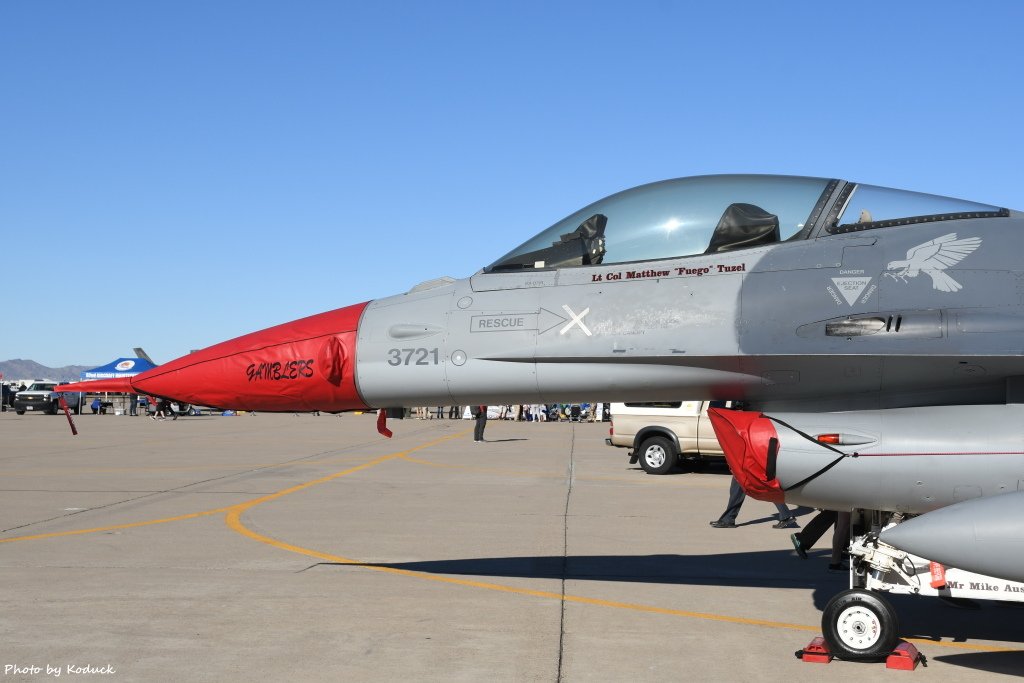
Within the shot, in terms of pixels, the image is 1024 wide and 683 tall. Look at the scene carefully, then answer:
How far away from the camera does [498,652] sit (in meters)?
6.55

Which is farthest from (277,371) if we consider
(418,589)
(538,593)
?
(538,593)

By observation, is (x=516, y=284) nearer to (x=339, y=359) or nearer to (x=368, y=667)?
(x=339, y=359)

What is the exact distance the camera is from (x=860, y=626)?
6.52 metres

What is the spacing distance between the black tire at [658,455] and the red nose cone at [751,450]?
1320cm

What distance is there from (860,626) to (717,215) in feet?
9.97

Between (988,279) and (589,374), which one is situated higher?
(988,279)

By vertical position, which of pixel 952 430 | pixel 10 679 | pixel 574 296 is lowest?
pixel 10 679

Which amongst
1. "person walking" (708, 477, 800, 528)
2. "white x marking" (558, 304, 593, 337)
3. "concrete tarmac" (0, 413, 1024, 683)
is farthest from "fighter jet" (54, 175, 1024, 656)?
"person walking" (708, 477, 800, 528)

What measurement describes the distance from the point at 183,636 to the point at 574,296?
3675 millimetres

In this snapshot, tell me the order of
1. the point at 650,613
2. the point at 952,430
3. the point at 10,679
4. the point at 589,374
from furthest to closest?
1. the point at 650,613
2. the point at 589,374
3. the point at 952,430
4. the point at 10,679

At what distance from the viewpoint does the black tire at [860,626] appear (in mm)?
6449

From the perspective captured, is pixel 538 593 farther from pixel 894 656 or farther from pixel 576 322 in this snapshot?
pixel 894 656

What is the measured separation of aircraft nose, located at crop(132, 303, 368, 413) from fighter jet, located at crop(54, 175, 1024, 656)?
0.02m

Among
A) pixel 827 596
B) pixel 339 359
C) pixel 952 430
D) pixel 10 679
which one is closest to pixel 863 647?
pixel 952 430
